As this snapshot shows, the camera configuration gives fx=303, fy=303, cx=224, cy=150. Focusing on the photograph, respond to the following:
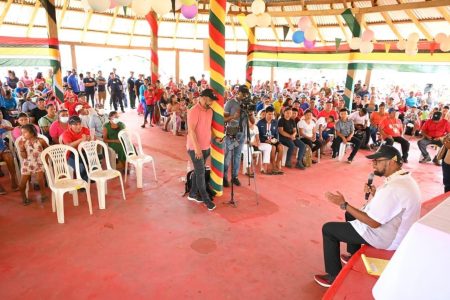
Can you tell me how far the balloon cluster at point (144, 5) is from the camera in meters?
4.62

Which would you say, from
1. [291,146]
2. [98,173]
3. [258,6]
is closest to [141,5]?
[258,6]

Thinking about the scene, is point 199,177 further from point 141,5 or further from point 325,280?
point 141,5

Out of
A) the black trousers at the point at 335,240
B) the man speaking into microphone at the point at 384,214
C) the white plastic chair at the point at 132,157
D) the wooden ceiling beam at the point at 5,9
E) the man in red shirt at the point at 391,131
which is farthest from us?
the wooden ceiling beam at the point at 5,9

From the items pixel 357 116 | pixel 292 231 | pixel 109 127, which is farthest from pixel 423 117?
pixel 109 127

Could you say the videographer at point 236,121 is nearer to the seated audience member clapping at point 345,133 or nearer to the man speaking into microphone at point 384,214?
the man speaking into microphone at point 384,214

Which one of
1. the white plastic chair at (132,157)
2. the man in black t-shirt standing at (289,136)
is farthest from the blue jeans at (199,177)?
the man in black t-shirt standing at (289,136)

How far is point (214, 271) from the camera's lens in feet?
9.37

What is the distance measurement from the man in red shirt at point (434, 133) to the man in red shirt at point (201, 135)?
5756 millimetres

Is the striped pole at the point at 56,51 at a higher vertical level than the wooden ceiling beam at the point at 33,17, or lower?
lower

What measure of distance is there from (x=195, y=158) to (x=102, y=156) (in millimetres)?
2316

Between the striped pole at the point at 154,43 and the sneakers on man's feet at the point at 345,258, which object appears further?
Answer: the striped pole at the point at 154,43

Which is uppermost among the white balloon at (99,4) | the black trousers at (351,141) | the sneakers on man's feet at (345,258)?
the white balloon at (99,4)

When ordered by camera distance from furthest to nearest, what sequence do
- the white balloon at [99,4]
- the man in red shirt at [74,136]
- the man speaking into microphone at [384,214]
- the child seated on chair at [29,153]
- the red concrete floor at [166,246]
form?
the white balloon at [99,4], the man in red shirt at [74,136], the child seated on chair at [29,153], the red concrete floor at [166,246], the man speaking into microphone at [384,214]

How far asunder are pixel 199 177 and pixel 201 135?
579mm
